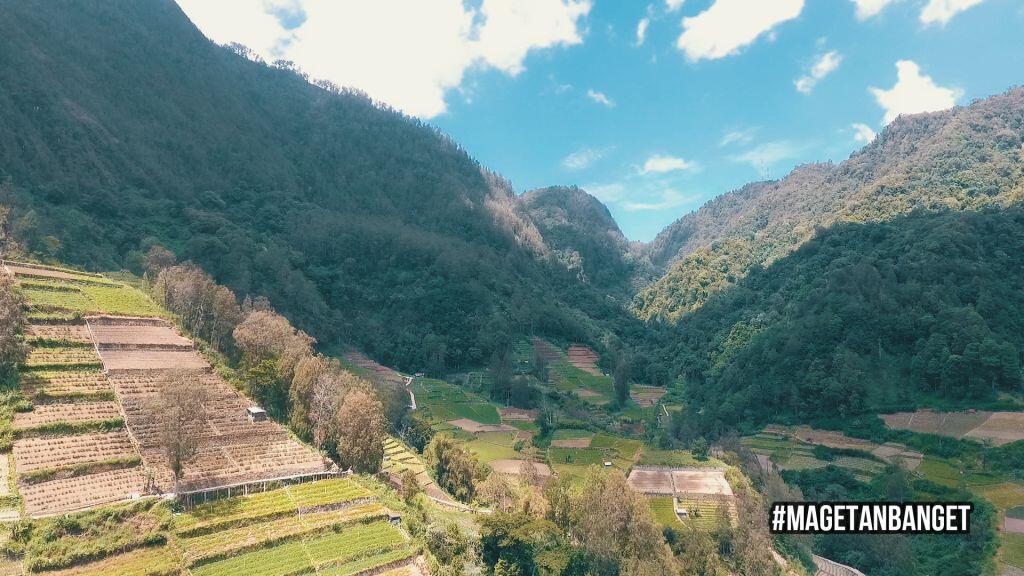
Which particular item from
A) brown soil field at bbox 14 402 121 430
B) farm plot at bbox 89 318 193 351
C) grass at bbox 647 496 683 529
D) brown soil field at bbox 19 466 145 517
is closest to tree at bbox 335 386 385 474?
brown soil field at bbox 19 466 145 517

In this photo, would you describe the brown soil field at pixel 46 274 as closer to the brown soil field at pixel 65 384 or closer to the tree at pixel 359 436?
the brown soil field at pixel 65 384

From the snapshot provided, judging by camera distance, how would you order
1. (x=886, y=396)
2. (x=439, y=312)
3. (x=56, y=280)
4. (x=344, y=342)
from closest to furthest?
(x=56, y=280) < (x=886, y=396) < (x=344, y=342) < (x=439, y=312)

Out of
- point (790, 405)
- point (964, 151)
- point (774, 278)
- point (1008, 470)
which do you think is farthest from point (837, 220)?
point (1008, 470)

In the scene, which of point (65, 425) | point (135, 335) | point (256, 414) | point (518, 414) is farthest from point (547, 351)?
point (65, 425)

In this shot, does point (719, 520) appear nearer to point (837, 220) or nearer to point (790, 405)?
point (790, 405)

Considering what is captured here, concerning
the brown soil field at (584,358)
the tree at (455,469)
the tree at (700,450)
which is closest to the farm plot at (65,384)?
the tree at (455,469)

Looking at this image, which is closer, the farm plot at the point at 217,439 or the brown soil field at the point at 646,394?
the farm plot at the point at 217,439

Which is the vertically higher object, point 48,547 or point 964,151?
point 964,151
